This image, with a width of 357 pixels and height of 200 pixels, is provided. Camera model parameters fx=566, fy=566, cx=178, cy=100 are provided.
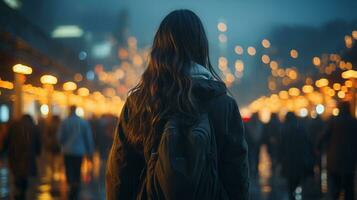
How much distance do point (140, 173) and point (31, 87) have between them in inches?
1449

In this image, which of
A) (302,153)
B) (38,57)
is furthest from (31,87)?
(302,153)

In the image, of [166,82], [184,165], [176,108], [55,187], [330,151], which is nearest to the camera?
[184,165]

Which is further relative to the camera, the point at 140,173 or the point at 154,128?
the point at 140,173

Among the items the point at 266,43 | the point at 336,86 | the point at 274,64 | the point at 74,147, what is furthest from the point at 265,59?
the point at 74,147

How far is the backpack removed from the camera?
2334 millimetres

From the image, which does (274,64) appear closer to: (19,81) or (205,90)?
(19,81)

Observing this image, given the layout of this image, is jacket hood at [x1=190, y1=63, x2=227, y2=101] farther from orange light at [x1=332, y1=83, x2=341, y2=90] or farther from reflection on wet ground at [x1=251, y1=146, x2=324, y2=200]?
orange light at [x1=332, y1=83, x2=341, y2=90]

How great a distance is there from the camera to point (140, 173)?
2.69 meters

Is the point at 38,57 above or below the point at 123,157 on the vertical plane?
above

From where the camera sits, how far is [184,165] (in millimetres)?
2348

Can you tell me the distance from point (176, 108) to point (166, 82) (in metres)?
0.17

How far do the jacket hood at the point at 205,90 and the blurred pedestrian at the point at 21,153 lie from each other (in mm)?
7615

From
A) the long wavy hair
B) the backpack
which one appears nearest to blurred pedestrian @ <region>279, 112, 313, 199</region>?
the long wavy hair

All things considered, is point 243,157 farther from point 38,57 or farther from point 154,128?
point 38,57
